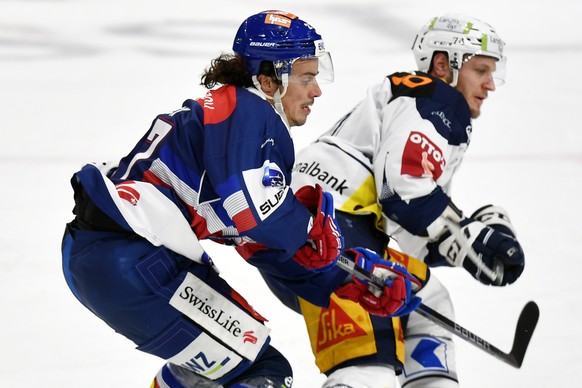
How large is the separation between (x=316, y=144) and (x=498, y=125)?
7.21 ft

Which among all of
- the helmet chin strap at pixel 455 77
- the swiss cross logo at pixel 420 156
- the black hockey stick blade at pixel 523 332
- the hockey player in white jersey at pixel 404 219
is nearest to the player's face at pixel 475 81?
the helmet chin strap at pixel 455 77

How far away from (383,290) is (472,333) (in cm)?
38

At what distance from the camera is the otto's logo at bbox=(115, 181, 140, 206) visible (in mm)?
2484

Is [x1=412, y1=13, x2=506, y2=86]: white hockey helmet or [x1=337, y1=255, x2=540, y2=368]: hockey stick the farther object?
[x1=412, y1=13, x2=506, y2=86]: white hockey helmet

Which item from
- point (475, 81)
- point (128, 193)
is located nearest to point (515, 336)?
point (475, 81)

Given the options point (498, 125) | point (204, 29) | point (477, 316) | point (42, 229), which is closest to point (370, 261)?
point (477, 316)

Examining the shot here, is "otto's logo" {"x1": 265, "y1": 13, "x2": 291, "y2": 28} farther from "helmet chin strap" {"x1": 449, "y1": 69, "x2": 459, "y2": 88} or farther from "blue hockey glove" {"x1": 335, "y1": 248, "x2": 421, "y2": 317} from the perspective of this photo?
"helmet chin strap" {"x1": 449, "y1": 69, "x2": 459, "y2": 88}

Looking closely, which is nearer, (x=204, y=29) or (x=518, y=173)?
(x=518, y=173)

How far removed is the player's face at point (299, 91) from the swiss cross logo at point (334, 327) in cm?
53

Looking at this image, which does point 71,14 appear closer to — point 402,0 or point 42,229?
point 402,0

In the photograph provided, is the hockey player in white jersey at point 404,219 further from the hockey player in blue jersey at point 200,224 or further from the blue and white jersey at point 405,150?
the hockey player in blue jersey at point 200,224

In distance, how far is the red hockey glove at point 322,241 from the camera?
2625 mm

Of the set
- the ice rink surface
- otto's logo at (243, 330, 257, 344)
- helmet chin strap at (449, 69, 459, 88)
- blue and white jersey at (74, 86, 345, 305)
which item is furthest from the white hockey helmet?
otto's logo at (243, 330, 257, 344)

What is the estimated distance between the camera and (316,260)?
266 cm
